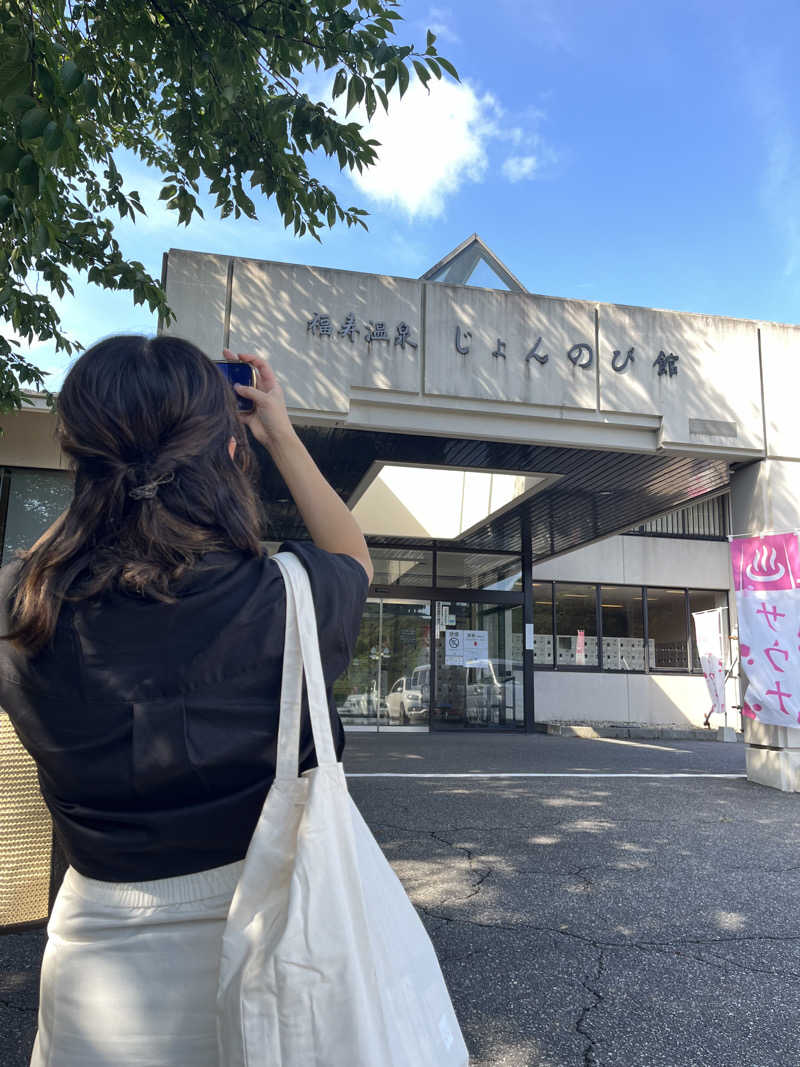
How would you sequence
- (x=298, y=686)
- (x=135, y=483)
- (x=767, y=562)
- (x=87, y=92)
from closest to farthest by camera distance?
1. (x=298, y=686)
2. (x=135, y=483)
3. (x=87, y=92)
4. (x=767, y=562)

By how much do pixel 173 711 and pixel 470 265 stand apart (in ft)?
53.0

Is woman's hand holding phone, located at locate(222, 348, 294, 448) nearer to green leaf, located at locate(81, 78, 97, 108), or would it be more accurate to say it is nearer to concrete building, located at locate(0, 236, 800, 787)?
green leaf, located at locate(81, 78, 97, 108)

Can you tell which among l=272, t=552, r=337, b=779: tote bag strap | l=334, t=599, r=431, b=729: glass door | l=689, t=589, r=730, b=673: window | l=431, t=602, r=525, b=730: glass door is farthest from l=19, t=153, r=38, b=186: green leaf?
l=689, t=589, r=730, b=673: window

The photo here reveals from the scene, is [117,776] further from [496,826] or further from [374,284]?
[374,284]

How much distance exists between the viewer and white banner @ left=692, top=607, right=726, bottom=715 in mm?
13508

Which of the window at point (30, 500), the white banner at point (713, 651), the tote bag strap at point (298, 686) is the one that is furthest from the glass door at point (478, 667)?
the tote bag strap at point (298, 686)

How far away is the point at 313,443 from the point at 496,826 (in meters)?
4.59

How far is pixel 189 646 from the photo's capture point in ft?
3.22

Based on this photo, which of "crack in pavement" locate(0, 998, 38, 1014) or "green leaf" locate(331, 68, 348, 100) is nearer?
"crack in pavement" locate(0, 998, 38, 1014)

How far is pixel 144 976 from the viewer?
3.20 feet

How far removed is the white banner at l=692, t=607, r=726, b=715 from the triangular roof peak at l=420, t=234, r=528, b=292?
299 inches

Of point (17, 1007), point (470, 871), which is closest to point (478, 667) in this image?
point (470, 871)

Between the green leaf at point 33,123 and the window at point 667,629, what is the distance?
15713mm

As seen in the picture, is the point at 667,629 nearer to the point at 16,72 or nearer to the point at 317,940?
the point at 16,72
